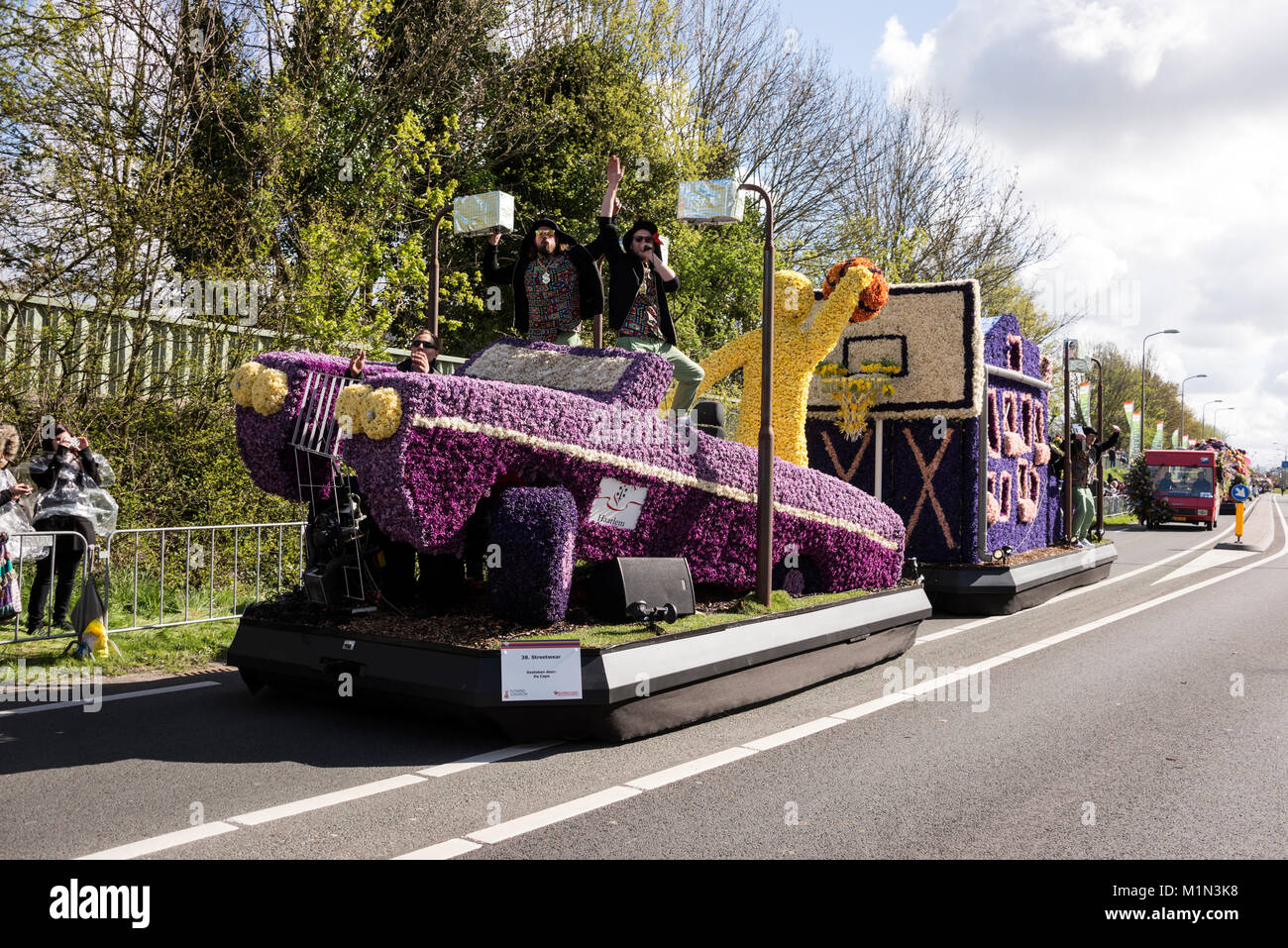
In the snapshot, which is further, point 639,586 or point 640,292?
point 640,292

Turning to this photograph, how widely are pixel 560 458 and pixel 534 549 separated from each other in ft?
1.95

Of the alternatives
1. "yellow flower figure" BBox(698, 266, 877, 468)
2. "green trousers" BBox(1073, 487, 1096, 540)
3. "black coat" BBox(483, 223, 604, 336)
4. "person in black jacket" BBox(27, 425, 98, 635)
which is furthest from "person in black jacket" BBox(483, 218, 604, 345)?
"green trousers" BBox(1073, 487, 1096, 540)

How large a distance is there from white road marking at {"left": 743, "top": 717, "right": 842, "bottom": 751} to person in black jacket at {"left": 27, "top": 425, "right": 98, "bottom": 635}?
593 cm

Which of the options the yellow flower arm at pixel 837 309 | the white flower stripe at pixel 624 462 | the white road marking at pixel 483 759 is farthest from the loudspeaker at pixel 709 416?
the white road marking at pixel 483 759

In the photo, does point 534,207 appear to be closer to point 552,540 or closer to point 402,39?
point 402,39

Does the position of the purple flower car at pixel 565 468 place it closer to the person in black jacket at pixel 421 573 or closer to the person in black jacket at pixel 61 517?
the person in black jacket at pixel 421 573

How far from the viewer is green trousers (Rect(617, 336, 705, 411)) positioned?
7246 millimetres

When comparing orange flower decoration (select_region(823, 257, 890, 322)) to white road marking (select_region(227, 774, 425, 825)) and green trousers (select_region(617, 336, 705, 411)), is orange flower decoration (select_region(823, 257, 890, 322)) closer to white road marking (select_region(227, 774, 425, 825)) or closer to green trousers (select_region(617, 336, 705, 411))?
green trousers (select_region(617, 336, 705, 411))

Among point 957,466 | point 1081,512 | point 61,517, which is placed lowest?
point 1081,512

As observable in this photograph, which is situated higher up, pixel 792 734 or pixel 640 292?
pixel 640 292

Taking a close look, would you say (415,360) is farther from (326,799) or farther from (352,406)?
(326,799)

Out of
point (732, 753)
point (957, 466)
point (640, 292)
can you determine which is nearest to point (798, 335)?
point (640, 292)

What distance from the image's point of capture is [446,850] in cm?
385

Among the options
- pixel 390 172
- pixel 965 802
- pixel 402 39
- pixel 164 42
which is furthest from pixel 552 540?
pixel 402 39
